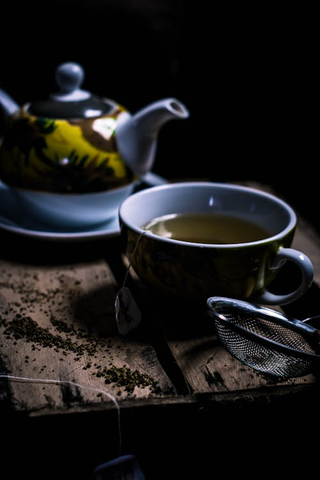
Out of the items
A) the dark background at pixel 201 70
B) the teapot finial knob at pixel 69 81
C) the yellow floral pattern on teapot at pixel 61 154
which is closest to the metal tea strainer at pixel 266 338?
the yellow floral pattern on teapot at pixel 61 154

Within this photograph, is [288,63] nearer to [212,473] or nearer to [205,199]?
[205,199]

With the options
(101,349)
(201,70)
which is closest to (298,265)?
(101,349)

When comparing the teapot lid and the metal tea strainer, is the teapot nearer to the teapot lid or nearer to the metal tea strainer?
the teapot lid

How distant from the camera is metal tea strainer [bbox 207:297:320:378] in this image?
609 millimetres

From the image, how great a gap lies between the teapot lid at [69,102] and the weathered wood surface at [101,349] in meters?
0.25

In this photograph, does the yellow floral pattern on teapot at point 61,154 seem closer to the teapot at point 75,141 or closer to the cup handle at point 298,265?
the teapot at point 75,141

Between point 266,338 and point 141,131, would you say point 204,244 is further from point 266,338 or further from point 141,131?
point 141,131

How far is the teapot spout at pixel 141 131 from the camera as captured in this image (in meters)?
0.93

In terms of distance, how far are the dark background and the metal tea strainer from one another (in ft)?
3.54

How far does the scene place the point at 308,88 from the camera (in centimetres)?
174

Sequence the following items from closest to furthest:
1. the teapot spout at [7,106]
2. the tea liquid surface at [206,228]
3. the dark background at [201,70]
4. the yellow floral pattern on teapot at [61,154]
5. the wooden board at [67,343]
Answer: the wooden board at [67,343] < the tea liquid surface at [206,228] < the yellow floral pattern on teapot at [61,154] < the teapot spout at [7,106] < the dark background at [201,70]

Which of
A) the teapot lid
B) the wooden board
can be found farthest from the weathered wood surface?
the teapot lid

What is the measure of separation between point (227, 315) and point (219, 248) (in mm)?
76

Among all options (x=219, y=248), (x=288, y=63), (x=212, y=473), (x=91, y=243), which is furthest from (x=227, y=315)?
(x=288, y=63)
